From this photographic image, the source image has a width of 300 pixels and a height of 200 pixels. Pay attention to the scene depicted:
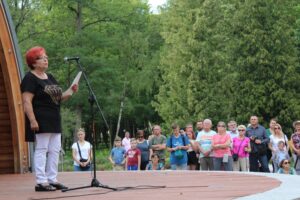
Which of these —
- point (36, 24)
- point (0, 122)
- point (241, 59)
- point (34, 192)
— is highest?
point (36, 24)

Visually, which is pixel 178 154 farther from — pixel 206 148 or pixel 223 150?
pixel 223 150

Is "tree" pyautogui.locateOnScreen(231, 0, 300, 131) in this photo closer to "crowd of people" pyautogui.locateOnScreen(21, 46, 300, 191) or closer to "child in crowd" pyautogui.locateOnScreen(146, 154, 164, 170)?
"crowd of people" pyautogui.locateOnScreen(21, 46, 300, 191)

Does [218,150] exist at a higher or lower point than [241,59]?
lower

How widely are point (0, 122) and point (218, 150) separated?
178 inches

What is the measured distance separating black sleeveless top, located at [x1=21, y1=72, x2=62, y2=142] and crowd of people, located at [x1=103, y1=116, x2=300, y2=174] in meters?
6.14

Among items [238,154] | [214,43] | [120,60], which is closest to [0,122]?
[238,154]

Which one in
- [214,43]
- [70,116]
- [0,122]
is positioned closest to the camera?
[0,122]

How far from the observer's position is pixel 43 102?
7918 millimetres

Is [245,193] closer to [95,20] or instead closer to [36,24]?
[36,24]

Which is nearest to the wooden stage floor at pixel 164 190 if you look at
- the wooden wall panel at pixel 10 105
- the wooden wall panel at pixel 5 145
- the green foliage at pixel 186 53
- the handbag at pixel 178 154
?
the wooden wall panel at pixel 10 105

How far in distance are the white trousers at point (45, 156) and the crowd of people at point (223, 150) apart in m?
5.95

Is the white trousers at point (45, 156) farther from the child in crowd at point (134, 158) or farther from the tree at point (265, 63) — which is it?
the tree at point (265, 63)

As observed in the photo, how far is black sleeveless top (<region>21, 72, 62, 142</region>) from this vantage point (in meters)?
7.82

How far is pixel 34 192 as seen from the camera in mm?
7867
